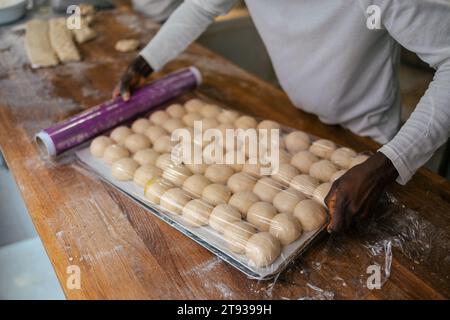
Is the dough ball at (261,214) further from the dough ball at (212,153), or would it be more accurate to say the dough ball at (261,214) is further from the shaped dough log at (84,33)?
the shaped dough log at (84,33)

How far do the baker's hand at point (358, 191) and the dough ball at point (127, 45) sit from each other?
1.44 meters

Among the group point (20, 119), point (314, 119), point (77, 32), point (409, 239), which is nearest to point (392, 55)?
point (314, 119)

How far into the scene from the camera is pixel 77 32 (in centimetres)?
220

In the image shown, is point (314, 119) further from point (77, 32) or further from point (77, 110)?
point (77, 32)

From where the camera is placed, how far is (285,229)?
1009 mm

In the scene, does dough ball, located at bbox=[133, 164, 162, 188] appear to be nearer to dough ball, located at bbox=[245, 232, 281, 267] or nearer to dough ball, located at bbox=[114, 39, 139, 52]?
dough ball, located at bbox=[245, 232, 281, 267]

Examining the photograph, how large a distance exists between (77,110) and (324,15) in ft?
3.20

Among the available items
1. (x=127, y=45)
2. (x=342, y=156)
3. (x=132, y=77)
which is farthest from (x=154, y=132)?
(x=127, y=45)

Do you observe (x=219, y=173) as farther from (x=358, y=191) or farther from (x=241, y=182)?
(x=358, y=191)

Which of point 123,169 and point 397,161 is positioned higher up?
point 397,161

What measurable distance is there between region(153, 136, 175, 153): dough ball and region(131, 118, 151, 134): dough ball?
0.10 meters

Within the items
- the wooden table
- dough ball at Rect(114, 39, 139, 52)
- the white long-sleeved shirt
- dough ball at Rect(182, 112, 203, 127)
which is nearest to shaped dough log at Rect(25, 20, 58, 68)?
dough ball at Rect(114, 39, 139, 52)

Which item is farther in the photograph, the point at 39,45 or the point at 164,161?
the point at 39,45

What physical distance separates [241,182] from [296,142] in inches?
Answer: 10.2
